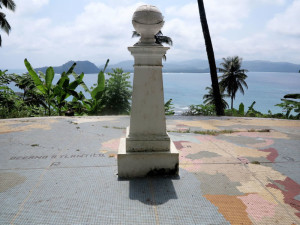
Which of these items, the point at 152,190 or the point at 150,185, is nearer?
the point at 152,190

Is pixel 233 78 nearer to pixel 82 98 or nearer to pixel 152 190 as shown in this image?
pixel 82 98

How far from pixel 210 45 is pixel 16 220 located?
9.06m

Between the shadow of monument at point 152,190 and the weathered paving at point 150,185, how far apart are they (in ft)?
0.03

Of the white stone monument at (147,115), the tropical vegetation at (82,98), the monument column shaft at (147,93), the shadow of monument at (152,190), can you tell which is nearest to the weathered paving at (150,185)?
the shadow of monument at (152,190)

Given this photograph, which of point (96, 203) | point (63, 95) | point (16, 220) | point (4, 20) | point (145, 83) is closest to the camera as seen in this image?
point (16, 220)

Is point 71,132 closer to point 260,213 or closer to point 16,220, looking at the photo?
point 16,220

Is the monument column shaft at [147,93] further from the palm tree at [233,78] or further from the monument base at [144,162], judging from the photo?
the palm tree at [233,78]

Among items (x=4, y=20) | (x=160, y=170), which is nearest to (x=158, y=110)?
(x=160, y=170)

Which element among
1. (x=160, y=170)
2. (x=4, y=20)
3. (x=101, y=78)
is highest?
(x=4, y=20)

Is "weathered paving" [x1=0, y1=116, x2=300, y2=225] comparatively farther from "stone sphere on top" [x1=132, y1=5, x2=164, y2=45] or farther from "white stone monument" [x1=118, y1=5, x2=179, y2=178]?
"stone sphere on top" [x1=132, y1=5, x2=164, y2=45]

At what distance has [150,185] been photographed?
2660 mm

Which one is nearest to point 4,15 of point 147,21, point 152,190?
point 147,21

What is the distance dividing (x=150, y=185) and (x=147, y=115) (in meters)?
0.82

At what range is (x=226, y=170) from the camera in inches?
124
